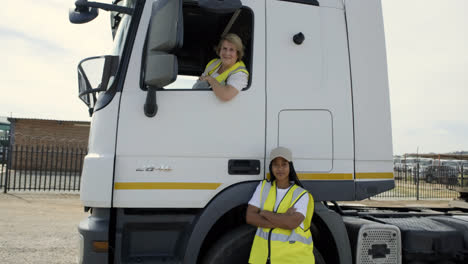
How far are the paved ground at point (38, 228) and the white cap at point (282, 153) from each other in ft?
12.3

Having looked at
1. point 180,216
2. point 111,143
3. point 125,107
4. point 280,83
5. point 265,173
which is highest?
point 280,83

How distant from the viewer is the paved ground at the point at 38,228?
5119mm

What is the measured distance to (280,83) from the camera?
2775 millimetres

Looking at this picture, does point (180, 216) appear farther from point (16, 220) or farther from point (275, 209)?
point (16, 220)

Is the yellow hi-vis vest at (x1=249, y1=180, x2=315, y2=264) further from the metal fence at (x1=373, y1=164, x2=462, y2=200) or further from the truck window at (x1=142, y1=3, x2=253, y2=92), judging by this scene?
the metal fence at (x1=373, y1=164, x2=462, y2=200)

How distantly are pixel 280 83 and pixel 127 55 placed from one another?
117 cm

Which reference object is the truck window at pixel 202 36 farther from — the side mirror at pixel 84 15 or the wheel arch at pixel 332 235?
the wheel arch at pixel 332 235

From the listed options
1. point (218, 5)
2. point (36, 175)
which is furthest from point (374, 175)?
point (36, 175)

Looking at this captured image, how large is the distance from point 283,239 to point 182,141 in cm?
99

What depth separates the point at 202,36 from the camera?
3758 mm

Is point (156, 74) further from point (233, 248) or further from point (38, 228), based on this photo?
point (38, 228)

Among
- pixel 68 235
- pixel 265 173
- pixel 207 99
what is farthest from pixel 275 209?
pixel 68 235

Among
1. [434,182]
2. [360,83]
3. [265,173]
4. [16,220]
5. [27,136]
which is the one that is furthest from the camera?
[27,136]

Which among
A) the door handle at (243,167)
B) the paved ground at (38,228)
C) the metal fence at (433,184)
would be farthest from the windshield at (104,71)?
the metal fence at (433,184)
